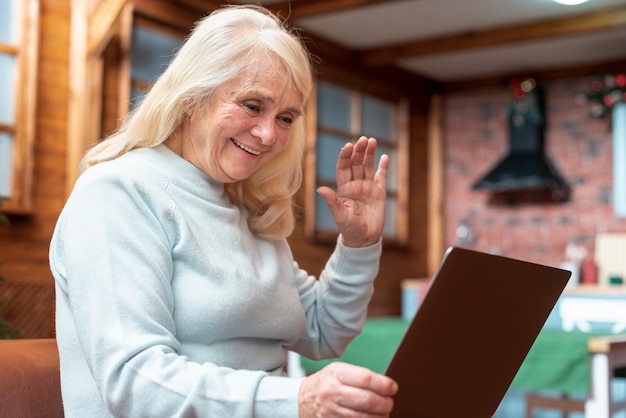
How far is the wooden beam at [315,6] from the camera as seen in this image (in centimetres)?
511

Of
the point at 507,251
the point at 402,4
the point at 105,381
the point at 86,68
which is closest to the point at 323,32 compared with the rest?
the point at 402,4

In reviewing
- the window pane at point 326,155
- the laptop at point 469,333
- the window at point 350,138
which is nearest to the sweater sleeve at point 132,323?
the laptop at point 469,333

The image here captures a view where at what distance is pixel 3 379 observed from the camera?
1268mm

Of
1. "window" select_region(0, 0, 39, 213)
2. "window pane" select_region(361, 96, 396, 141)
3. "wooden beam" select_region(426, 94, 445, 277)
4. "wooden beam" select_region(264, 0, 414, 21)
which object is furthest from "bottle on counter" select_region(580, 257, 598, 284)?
"window" select_region(0, 0, 39, 213)

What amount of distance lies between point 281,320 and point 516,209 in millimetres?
6141

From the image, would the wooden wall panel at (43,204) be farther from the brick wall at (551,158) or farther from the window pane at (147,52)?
the brick wall at (551,158)

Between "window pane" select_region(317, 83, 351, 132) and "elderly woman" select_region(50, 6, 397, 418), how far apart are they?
477cm

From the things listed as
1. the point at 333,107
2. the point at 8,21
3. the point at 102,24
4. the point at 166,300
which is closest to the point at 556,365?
the point at 166,300

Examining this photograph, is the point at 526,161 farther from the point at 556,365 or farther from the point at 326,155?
the point at 556,365

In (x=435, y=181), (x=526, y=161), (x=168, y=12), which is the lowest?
(x=435, y=181)

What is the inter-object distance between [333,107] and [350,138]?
0.33 meters

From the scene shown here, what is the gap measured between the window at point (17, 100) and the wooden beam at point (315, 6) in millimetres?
1598

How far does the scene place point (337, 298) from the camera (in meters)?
1.64

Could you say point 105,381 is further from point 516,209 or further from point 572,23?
point 516,209
